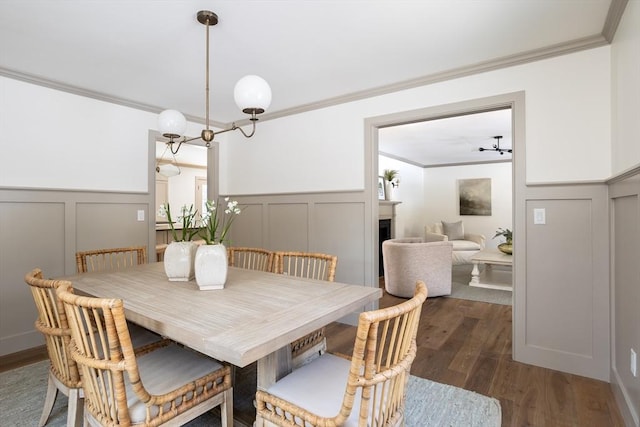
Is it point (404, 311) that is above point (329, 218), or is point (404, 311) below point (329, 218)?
below

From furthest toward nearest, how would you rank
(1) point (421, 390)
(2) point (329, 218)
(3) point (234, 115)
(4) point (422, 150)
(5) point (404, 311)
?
(4) point (422, 150) → (3) point (234, 115) → (2) point (329, 218) → (1) point (421, 390) → (5) point (404, 311)

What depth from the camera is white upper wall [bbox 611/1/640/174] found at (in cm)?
160

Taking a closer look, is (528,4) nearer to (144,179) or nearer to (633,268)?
(633,268)

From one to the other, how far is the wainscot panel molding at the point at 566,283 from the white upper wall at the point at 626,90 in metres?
0.36

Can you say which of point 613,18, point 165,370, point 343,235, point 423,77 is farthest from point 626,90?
point 165,370

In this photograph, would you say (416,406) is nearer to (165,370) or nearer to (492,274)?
(165,370)

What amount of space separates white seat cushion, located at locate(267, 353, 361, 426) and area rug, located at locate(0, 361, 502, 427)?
28.9 inches

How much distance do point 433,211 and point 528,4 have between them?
683 centimetres

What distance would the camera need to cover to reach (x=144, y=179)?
11.5 feet

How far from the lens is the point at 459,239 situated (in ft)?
23.5

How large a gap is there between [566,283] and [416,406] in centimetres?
137

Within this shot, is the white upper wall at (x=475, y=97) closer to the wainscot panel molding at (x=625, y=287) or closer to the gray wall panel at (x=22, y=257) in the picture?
the wainscot panel molding at (x=625, y=287)

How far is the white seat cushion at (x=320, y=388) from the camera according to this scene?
1112 mm

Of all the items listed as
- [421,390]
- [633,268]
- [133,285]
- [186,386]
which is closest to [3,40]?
[133,285]
